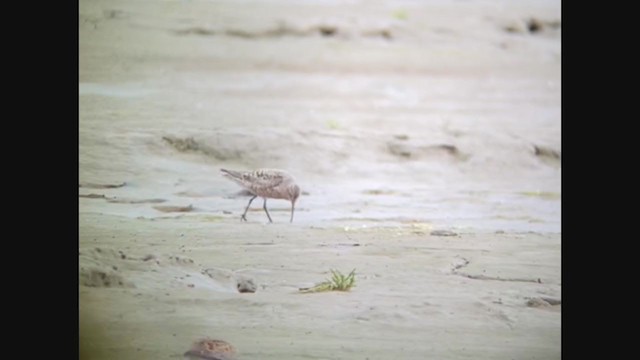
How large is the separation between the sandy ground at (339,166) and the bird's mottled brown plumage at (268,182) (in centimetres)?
3

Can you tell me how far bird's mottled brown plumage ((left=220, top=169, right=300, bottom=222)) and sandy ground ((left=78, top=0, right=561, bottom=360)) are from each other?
0.08ft

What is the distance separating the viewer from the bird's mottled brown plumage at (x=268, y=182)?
2447 millimetres

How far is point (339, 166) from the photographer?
2455 mm

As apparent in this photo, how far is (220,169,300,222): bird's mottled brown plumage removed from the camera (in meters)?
2.45

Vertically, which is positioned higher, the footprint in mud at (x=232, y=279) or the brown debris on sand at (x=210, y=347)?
the footprint in mud at (x=232, y=279)

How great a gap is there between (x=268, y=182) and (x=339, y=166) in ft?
0.66

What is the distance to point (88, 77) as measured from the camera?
2459mm

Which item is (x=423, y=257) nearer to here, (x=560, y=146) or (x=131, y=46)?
(x=560, y=146)

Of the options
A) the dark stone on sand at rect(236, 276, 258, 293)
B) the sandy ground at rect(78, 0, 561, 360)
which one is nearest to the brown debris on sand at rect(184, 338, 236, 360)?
the sandy ground at rect(78, 0, 561, 360)

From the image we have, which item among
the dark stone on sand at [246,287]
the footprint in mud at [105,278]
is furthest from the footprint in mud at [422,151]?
the footprint in mud at [105,278]

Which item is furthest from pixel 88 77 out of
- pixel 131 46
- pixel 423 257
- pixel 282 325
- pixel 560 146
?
pixel 560 146

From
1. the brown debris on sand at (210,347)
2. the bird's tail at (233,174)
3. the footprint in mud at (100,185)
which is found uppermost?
the bird's tail at (233,174)

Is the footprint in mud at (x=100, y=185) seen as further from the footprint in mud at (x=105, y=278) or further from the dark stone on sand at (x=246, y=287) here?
the dark stone on sand at (x=246, y=287)

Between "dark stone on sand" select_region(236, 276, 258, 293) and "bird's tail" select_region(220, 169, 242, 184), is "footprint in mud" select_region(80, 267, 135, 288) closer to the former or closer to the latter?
"dark stone on sand" select_region(236, 276, 258, 293)
